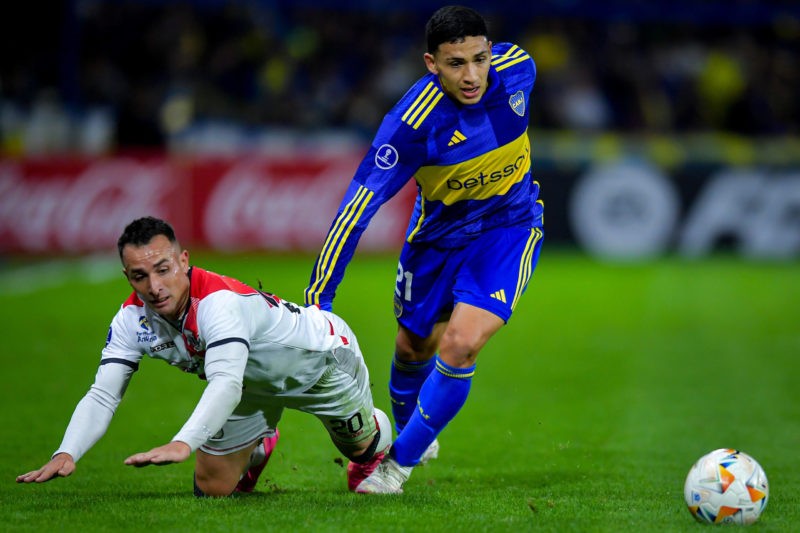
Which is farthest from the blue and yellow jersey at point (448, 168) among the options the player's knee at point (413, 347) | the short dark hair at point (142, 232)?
the short dark hair at point (142, 232)

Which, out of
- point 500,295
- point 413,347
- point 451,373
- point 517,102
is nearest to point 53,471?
point 451,373

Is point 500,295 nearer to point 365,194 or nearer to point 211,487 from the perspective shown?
point 365,194

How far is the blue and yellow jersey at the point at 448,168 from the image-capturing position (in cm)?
634

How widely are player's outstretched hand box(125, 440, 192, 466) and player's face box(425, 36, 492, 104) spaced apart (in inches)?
99.5

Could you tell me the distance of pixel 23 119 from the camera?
62.6 feet

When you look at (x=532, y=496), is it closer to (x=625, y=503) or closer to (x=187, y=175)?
(x=625, y=503)

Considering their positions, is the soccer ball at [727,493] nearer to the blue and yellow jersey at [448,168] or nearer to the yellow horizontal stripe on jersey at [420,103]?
the blue and yellow jersey at [448,168]

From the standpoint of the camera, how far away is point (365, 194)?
638cm

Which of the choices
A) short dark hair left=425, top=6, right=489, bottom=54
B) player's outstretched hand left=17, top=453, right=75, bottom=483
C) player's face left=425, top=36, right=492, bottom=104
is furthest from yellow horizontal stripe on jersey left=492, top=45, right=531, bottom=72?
player's outstretched hand left=17, top=453, right=75, bottom=483

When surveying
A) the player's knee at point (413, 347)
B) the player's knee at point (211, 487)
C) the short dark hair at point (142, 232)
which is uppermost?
the short dark hair at point (142, 232)

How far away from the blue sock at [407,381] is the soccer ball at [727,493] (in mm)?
2245

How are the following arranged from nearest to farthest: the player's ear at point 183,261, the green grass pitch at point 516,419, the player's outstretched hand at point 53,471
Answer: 1. the player's outstretched hand at point 53,471
2. the player's ear at point 183,261
3. the green grass pitch at point 516,419

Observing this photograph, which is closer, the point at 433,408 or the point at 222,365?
the point at 222,365

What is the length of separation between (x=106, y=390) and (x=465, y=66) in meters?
2.47
